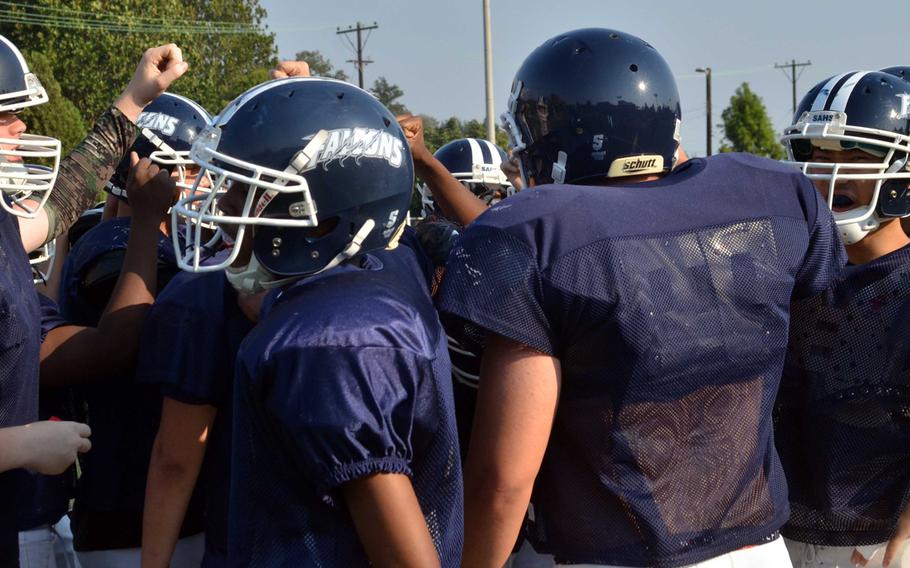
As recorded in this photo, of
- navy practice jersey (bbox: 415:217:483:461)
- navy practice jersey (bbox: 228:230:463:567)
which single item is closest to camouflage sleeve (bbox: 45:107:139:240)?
navy practice jersey (bbox: 415:217:483:461)

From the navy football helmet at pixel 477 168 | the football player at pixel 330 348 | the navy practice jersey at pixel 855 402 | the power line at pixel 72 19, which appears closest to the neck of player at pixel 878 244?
the navy practice jersey at pixel 855 402

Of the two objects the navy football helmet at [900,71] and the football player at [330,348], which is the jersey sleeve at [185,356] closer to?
the football player at [330,348]

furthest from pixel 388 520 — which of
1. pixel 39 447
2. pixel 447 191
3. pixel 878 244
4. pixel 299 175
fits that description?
pixel 878 244

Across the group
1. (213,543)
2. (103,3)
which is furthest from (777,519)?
(103,3)

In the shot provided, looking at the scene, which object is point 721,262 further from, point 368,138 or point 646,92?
point 368,138

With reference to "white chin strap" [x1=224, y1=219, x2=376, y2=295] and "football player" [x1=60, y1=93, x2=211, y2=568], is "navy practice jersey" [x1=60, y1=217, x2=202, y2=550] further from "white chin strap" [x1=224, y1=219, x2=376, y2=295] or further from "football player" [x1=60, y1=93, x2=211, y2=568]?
"white chin strap" [x1=224, y1=219, x2=376, y2=295]

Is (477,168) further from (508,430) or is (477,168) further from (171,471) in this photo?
(508,430)

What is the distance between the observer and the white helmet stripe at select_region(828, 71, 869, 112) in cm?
320

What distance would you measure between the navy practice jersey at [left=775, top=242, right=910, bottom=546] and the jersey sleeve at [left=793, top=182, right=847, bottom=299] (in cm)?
50

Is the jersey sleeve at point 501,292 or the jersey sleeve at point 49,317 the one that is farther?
the jersey sleeve at point 49,317

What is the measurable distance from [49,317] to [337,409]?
1.47 metres

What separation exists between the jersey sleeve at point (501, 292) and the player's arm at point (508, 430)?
0.05 m

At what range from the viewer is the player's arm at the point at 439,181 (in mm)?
3043

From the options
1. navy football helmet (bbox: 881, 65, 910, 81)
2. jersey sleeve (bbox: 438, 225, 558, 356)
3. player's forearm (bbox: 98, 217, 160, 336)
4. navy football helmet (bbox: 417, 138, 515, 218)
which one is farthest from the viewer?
navy football helmet (bbox: 417, 138, 515, 218)
